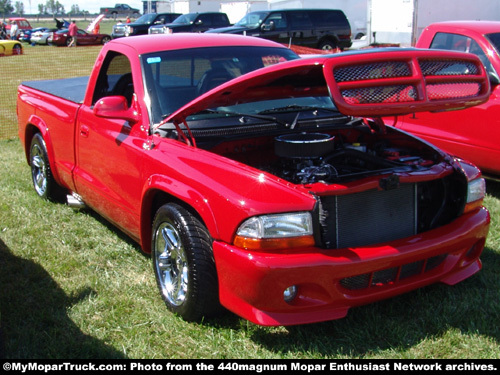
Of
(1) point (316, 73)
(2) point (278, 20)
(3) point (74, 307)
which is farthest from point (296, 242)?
(2) point (278, 20)

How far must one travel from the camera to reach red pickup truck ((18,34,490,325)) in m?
2.75

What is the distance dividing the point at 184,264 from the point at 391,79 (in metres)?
1.54

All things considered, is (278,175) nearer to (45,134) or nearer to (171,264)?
(171,264)

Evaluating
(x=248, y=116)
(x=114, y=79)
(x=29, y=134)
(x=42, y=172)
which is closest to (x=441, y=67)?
(x=248, y=116)

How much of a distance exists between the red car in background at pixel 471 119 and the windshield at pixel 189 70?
5.52ft

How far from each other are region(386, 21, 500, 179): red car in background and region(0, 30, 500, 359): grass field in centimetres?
117

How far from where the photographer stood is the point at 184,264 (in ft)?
10.7

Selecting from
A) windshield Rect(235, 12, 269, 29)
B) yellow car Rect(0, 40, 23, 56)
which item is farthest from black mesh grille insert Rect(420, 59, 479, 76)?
yellow car Rect(0, 40, 23, 56)

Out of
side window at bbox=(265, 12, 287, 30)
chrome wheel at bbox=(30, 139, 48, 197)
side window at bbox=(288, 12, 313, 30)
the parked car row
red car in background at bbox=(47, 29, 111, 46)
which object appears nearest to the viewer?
chrome wheel at bbox=(30, 139, 48, 197)

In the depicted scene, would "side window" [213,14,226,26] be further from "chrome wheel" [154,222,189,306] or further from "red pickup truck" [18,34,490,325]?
"chrome wheel" [154,222,189,306]

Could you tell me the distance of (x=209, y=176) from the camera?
3020 millimetres

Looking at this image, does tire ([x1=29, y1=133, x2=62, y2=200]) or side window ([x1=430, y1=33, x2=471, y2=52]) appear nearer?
tire ([x1=29, y1=133, x2=62, y2=200])

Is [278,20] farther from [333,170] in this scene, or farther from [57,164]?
[333,170]

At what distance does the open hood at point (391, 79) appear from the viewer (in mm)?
2623
